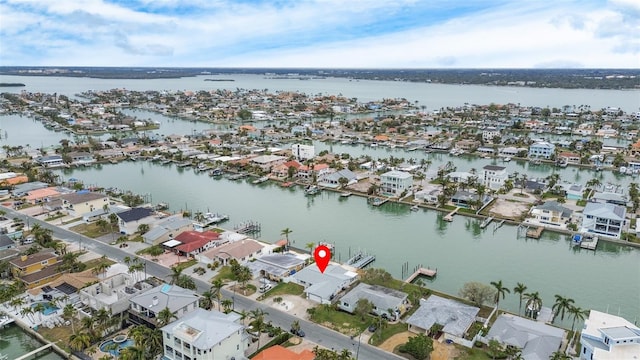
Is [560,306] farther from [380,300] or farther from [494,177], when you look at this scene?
[494,177]

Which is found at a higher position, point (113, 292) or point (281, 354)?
point (281, 354)

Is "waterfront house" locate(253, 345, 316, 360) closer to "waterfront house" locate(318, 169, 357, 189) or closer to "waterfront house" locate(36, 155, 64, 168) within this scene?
"waterfront house" locate(318, 169, 357, 189)

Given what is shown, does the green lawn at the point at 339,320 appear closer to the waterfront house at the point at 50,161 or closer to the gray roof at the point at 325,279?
the gray roof at the point at 325,279

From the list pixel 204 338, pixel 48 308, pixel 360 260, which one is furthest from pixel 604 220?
pixel 48 308

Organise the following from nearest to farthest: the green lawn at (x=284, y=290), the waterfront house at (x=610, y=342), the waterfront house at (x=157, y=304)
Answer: the waterfront house at (x=610, y=342) < the waterfront house at (x=157, y=304) < the green lawn at (x=284, y=290)

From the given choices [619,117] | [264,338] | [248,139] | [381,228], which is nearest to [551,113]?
[619,117]

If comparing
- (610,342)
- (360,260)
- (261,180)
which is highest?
(610,342)

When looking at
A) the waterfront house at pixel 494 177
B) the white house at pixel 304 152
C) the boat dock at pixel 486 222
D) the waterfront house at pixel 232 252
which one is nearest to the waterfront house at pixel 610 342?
the boat dock at pixel 486 222

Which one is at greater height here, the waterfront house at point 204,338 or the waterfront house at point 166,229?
the waterfront house at point 204,338
